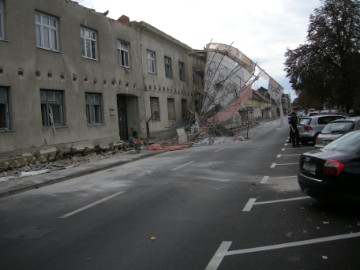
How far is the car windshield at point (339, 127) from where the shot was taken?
12.6 meters

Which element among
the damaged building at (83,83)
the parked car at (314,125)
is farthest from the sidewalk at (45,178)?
the parked car at (314,125)

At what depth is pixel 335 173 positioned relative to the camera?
20.3 feet

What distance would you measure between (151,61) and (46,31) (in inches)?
454

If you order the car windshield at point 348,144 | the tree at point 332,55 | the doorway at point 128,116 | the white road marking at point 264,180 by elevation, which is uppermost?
the tree at point 332,55

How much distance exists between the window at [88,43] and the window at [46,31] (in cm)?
207

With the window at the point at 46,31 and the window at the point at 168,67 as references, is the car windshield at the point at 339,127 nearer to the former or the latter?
the window at the point at 46,31

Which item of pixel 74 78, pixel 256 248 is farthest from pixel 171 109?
pixel 256 248

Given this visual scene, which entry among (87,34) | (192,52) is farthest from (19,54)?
(192,52)

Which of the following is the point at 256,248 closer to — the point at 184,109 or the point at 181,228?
the point at 181,228

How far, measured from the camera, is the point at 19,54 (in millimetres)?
15984

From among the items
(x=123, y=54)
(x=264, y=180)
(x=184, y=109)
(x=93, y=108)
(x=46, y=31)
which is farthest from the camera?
(x=184, y=109)

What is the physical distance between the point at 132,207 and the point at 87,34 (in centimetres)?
1523

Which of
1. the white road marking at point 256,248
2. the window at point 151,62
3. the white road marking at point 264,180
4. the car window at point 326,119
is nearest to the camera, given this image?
the white road marking at point 256,248

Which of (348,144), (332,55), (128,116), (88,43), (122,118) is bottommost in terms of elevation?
(348,144)
